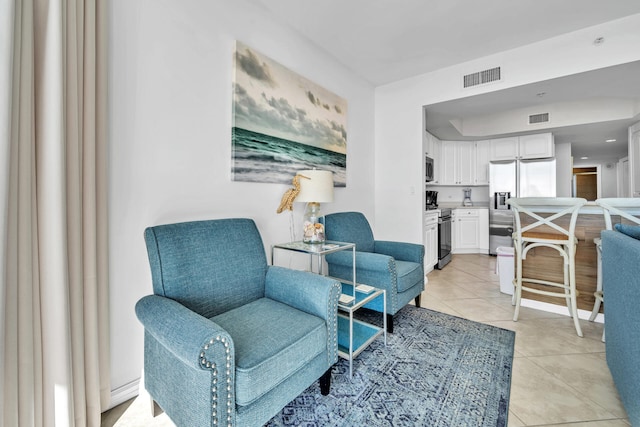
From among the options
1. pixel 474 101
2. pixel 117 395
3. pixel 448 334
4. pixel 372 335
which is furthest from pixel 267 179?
pixel 474 101

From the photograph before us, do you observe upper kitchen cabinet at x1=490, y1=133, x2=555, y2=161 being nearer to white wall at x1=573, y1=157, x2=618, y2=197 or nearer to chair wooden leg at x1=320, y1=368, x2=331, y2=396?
white wall at x1=573, y1=157, x2=618, y2=197

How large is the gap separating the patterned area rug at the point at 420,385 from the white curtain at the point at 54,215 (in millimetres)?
928

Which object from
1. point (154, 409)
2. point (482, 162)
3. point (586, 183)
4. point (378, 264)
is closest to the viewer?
point (154, 409)

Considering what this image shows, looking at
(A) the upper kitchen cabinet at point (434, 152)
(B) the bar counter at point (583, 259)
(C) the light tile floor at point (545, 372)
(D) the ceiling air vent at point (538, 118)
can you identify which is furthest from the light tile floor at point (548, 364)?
(D) the ceiling air vent at point (538, 118)

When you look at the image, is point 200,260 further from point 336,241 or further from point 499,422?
point 499,422

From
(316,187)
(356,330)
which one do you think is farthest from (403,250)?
(316,187)

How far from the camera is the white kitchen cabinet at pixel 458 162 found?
18.5 ft

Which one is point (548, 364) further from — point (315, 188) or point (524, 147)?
point (524, 147)

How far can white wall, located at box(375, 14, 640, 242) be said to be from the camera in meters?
2.53

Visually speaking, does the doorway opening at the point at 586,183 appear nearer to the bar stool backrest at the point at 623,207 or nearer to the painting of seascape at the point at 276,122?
the bar stool backrest at the point at 623,207

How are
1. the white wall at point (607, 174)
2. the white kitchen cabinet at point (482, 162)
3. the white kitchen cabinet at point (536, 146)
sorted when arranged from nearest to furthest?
the white kitchen cabinet at point (536, 146) < the white kitchen cabinet at point (482, 162) < the white wall at point (607, 174)

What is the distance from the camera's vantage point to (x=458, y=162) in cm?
567

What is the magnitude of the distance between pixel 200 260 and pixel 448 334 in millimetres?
1933

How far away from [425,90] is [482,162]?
2.87 m
